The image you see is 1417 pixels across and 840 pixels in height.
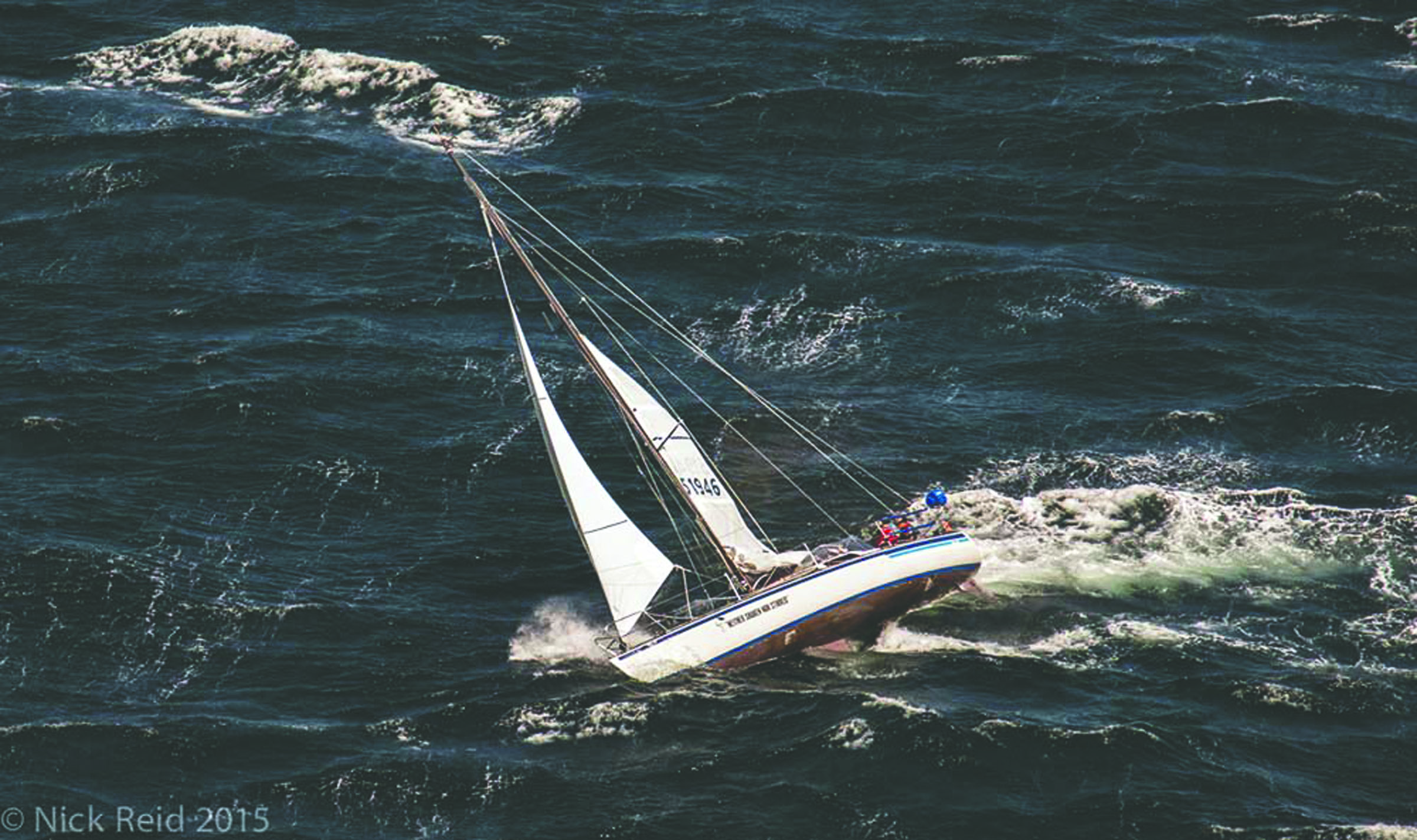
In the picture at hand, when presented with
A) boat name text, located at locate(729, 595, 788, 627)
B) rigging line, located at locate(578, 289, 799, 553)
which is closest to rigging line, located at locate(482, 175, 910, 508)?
rigging line, located at locate(578, 289, 799, 553)

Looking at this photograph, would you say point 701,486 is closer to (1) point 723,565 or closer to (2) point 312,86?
(1) point 723,565

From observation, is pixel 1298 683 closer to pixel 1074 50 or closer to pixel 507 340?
pixel 507 340

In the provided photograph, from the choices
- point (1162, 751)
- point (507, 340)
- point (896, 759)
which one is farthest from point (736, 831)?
point (507, 340)

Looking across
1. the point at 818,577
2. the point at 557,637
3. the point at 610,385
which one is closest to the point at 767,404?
the point at 610,385

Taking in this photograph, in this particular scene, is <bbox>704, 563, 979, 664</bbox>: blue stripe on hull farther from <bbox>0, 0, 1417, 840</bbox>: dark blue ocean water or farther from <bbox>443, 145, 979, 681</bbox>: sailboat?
<bbox>0, 0, 1417, 840</bbox>: dark blue ocean water

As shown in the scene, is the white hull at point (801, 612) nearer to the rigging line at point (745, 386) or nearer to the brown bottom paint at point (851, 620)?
the brown bottom paint at point (851, 620)
